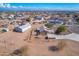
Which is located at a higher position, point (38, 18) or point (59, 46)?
point (38, 18)

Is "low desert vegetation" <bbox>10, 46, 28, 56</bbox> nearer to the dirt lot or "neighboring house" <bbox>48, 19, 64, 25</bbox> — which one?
the dirt lot

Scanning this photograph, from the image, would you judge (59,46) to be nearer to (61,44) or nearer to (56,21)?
(61,44)

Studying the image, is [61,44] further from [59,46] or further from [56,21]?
[56,21]

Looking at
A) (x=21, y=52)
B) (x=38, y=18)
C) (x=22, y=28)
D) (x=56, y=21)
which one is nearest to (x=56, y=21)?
(x=56, y=21)

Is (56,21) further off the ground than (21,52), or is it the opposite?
(56,21)

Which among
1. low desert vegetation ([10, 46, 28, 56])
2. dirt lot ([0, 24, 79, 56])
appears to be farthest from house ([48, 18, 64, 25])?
low desert vegetation ([10, 46, 28, 56])

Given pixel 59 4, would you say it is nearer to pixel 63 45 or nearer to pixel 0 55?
pixel 63 45

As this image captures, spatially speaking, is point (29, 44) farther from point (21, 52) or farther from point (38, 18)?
point (38, 18)

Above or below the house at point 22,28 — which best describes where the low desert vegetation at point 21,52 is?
below

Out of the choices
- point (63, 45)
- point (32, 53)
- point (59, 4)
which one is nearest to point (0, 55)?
point (32, 53)

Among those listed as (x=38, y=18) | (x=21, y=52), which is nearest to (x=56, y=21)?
(x=38, y=18)

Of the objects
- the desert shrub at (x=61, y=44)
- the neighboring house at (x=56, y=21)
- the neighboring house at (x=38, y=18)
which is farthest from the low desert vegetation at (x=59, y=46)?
the neighboring house at (x=38, y=18)

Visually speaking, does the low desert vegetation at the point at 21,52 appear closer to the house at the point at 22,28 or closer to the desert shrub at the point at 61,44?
the house at the point at 22,28
